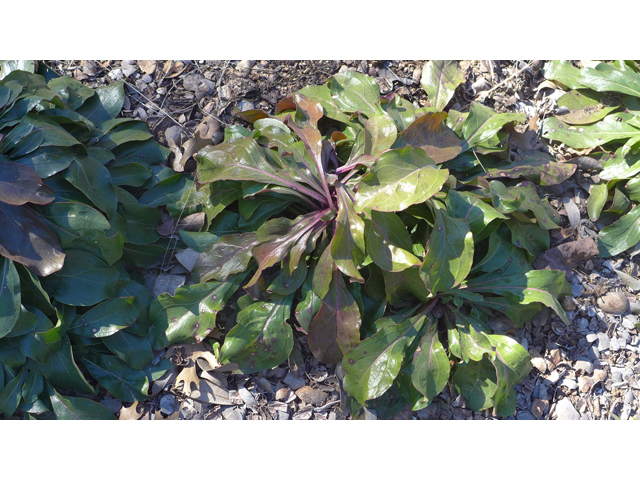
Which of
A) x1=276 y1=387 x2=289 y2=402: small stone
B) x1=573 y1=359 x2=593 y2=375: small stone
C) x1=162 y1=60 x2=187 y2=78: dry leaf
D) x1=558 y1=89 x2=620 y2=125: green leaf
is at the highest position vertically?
x1=162 y1=60 x2=187 y2=78: dry leaf

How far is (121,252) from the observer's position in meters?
2.17

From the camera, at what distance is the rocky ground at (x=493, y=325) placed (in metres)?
2.28

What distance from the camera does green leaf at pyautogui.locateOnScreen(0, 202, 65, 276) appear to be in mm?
1976

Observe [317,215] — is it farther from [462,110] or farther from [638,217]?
[638,217]

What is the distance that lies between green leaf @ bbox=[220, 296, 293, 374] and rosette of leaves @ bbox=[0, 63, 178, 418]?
446mm

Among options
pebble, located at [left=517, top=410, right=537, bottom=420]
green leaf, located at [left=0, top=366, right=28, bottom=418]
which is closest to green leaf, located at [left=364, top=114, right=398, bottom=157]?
pebble, located at [left=517, top=410, right=537, bottom=420]

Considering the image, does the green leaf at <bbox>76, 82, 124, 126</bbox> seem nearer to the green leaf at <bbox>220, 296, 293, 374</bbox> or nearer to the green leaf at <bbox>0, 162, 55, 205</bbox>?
the green leaf at <bbox>0, 162, 55, 205</bbox>

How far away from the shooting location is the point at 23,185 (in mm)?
1991

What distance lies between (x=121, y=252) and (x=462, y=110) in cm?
207

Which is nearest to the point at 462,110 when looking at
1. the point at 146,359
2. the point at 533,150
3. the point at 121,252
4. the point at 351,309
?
the point at 533,150

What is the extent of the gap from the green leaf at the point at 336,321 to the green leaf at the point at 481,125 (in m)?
1.00

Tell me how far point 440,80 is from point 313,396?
189 cm

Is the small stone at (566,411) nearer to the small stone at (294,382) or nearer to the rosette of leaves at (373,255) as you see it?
the rosette of leaves at (373,255)

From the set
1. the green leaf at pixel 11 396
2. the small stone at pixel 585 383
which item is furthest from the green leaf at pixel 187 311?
the small stone at pixel 585 383
